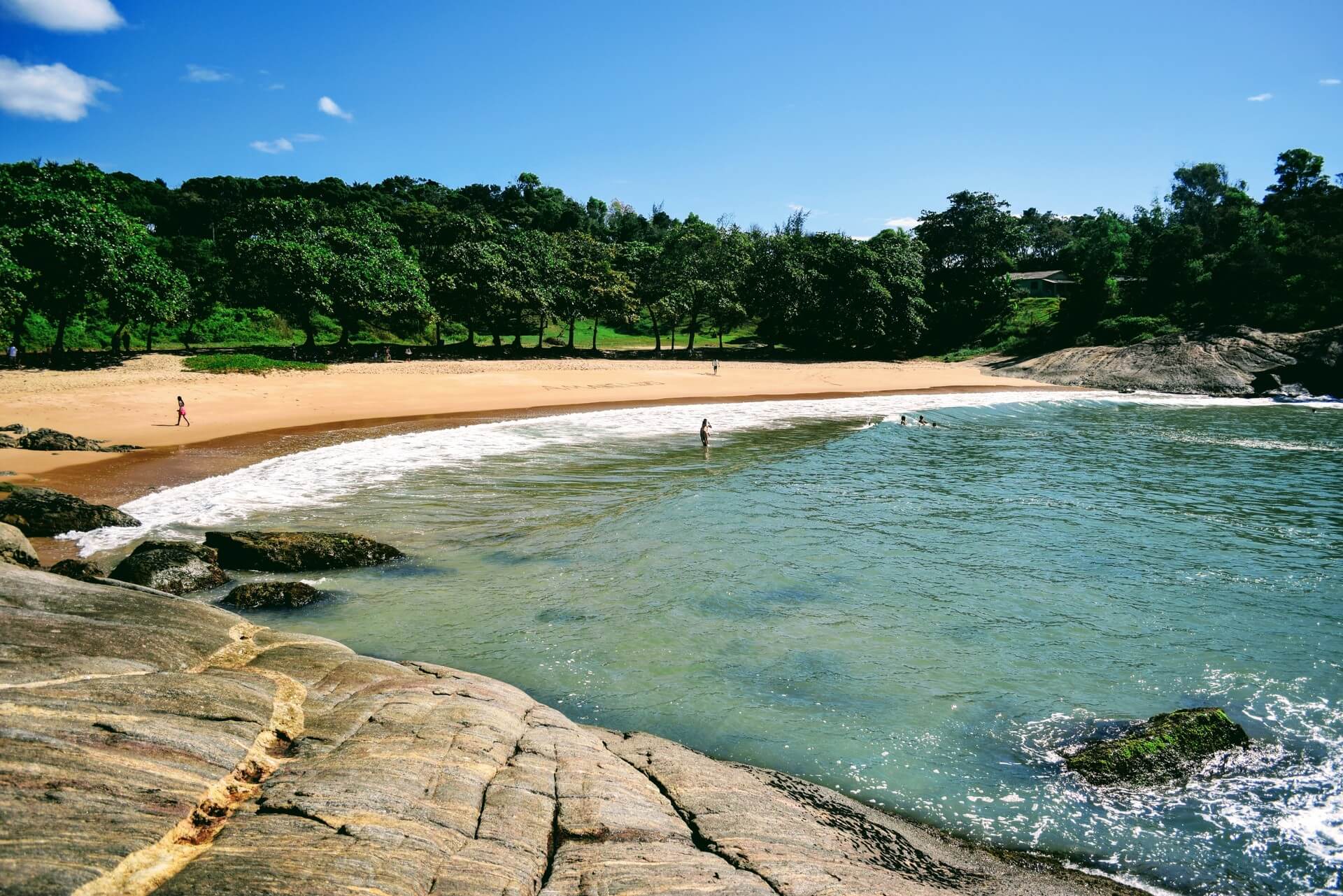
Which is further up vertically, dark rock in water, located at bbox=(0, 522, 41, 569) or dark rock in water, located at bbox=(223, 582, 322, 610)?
dark rock in water, located at bbox=(0, 522, 41, 569)

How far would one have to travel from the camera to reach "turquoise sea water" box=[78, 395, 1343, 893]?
798cm

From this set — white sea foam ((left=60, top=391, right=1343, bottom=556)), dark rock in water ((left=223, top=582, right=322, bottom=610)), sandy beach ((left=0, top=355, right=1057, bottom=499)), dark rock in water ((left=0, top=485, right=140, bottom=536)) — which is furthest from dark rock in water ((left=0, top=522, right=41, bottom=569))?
sandy beach ((left=0, top=355, right=1057, bottom=499))

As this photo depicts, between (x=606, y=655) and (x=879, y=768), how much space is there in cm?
442

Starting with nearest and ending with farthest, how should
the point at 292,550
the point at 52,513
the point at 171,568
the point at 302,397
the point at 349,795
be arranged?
the point at 349,795, the point at 171,568, the point at 292,550, the point at 52,513, the point at 302,397

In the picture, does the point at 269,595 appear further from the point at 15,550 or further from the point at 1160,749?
the point at 1160,749

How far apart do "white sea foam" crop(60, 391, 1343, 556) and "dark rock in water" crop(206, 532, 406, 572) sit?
279 cm

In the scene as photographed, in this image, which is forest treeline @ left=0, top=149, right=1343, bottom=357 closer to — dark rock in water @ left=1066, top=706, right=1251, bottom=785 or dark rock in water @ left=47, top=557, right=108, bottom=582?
dark rock in water @ left=47, top=557, right=108, bottom=582

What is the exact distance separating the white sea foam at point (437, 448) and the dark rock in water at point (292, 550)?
2792 mm

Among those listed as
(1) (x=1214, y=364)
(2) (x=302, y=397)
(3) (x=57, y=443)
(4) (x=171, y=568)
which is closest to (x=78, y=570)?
(4) (x=171, y=568)

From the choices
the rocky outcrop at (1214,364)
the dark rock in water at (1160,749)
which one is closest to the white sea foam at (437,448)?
the rocky outcrop at (1214,364)

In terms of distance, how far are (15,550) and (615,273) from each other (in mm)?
55930

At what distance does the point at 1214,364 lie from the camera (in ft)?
176

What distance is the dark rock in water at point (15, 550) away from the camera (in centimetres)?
1081

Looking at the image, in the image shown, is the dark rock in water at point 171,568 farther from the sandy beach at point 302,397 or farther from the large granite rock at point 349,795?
the sandy beach at point 302,397
